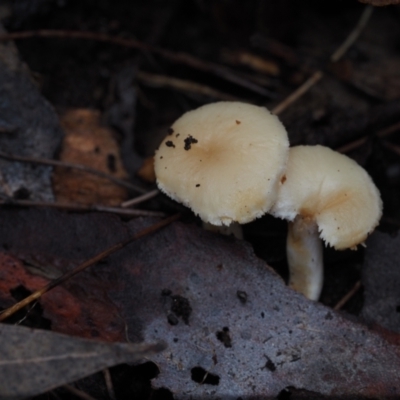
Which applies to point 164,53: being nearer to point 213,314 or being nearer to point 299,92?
point 299,92

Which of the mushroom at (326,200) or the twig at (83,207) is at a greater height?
the mushroom at (326,200)

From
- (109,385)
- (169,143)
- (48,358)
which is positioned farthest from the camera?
(169,143)

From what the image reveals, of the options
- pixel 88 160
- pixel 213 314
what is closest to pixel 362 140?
pixel 213 314

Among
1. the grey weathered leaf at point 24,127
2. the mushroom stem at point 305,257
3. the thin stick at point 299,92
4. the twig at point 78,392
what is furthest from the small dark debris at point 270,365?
the thin stick at point 299,92

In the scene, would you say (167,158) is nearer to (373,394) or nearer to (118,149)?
(118,149)

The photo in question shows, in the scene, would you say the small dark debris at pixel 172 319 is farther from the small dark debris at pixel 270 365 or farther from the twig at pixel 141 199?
the twig at pixel 141 199

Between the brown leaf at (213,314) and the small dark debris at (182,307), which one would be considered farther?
the small dark debris at (182,307)

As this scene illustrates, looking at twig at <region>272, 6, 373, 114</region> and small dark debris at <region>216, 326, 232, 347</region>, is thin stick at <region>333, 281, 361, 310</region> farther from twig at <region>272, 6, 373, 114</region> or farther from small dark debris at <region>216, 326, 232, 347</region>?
twig at <region>272, 6, 373, 114</region>
